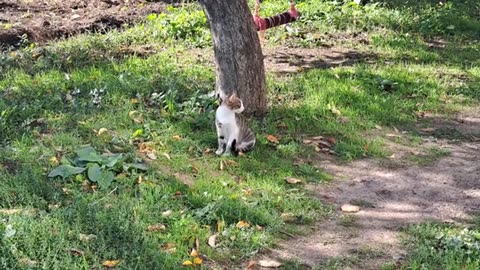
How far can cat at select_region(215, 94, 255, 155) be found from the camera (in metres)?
5.53

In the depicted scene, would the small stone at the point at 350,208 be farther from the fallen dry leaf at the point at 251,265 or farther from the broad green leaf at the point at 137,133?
the broad green leaf at the point at 137,133

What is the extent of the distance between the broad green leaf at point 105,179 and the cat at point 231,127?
1.03m

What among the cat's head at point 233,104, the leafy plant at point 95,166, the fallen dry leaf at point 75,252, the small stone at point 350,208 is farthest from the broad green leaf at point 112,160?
the small stone at point 350,208

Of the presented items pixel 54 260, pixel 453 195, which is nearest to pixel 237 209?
pixel 54 260

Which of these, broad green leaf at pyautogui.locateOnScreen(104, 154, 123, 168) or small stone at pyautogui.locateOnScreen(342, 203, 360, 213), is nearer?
small stone at pyautogui.locateOnScreen(342, 203, 360, 213)

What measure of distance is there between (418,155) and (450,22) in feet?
15.2

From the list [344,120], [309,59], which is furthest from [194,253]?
[309,59]

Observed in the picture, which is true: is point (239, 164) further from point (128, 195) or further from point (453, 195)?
point (453, 195)

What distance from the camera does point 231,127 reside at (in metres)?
5.51

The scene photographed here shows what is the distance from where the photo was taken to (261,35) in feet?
28.8

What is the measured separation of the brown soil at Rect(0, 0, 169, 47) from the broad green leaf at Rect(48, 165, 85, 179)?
4383mm

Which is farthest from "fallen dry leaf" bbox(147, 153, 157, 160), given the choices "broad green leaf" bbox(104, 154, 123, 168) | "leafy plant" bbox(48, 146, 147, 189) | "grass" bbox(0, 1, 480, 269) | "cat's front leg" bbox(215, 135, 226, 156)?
"cat's front leg" bbox(215, 135, 226, 156)

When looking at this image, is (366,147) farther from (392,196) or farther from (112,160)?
(112,160)

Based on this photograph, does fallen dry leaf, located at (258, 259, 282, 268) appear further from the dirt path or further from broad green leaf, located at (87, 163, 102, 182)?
broad green leaf, located at (87, 163, 102, 182)
